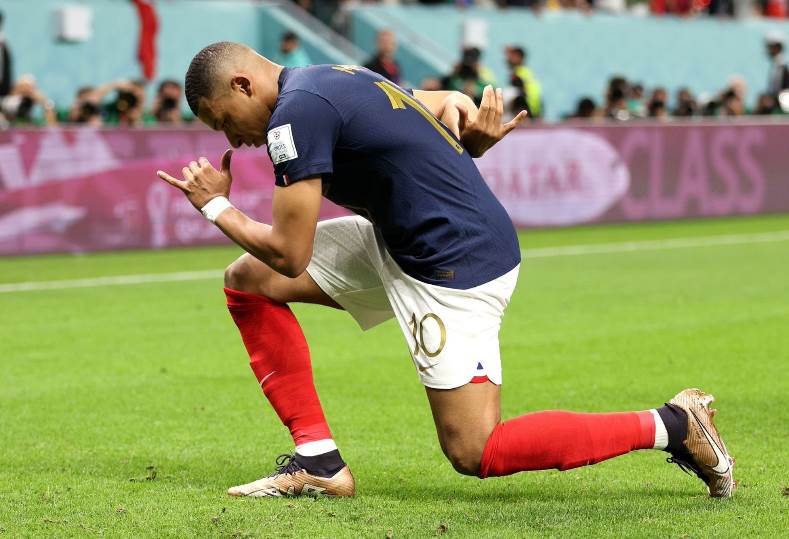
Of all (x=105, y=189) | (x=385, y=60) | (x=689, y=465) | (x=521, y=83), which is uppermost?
(x=689, y=465)

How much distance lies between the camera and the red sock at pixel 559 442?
5.05 m

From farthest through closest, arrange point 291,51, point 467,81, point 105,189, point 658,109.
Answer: point 658,109
point 291,51
point 467,81
point 105,189

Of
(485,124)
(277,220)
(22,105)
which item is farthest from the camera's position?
(22,105)

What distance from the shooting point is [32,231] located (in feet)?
48.4

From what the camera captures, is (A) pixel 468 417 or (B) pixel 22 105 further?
(B) pixel 22 105

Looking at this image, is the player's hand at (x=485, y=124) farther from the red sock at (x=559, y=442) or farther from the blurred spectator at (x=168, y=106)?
the blurred spectator at (x=168, y=106)

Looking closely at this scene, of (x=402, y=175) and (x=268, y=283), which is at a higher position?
(x=402, y=175)

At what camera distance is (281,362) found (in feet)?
18.1

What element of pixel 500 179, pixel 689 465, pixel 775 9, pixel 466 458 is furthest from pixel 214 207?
pixel 775 9

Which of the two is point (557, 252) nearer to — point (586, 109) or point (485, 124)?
point (586, 109)

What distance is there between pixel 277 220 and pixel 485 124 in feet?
3.18

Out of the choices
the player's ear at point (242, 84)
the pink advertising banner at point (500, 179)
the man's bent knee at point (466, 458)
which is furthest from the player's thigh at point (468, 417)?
the pink advertising banner at point (500, 179)

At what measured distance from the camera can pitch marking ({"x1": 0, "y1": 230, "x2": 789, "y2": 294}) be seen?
12.7 m

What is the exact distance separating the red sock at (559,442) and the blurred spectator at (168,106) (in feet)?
39.6
